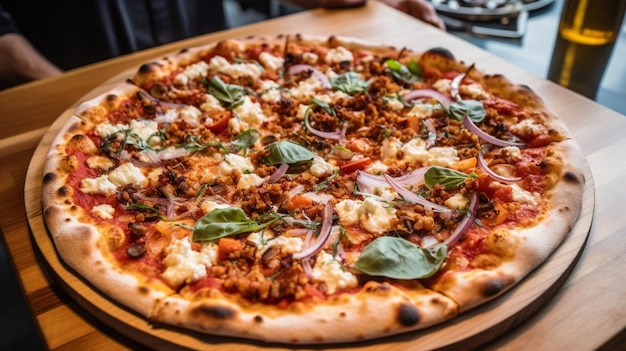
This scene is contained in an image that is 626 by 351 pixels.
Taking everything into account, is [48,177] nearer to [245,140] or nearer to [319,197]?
[245,140]

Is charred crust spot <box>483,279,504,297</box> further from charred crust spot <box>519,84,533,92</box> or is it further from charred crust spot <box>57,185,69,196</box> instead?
charred crust spot <box>57,185,69,196</box>

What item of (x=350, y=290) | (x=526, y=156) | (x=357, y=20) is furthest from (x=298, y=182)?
(x=357, y=20)

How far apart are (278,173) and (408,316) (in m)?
0.96

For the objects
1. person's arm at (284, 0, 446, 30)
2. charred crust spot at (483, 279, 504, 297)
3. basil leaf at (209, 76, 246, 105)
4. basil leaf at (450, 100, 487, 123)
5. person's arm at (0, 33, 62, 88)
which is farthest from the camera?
person's arm at (284, 0, 446, 30)

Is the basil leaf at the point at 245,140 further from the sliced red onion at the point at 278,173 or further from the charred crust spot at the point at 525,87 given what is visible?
the charred crust spot at the point at 525,87

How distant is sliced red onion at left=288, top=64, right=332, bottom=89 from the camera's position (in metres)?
3.12

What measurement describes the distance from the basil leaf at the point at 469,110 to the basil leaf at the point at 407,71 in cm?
38

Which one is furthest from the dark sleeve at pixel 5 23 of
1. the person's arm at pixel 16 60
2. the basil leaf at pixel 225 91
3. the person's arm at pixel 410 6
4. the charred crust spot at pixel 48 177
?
the person's arm at pixel 410 6

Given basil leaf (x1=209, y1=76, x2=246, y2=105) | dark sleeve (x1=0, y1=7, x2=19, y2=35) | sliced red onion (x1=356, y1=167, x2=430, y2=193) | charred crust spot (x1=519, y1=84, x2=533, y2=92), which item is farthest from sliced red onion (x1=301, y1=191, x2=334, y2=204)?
dark sleeve (x1=0, y1=7, x2=19, y2=35)

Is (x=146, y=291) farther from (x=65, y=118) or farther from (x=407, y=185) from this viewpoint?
(x=65, y=118)

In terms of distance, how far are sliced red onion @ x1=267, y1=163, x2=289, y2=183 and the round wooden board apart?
2.81 ft

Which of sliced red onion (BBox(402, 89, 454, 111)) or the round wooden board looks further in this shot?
sliced red onion (BBox(402, 89, 454, 111))

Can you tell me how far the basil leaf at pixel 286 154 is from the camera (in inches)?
98.6

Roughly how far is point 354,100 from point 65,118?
142cm
